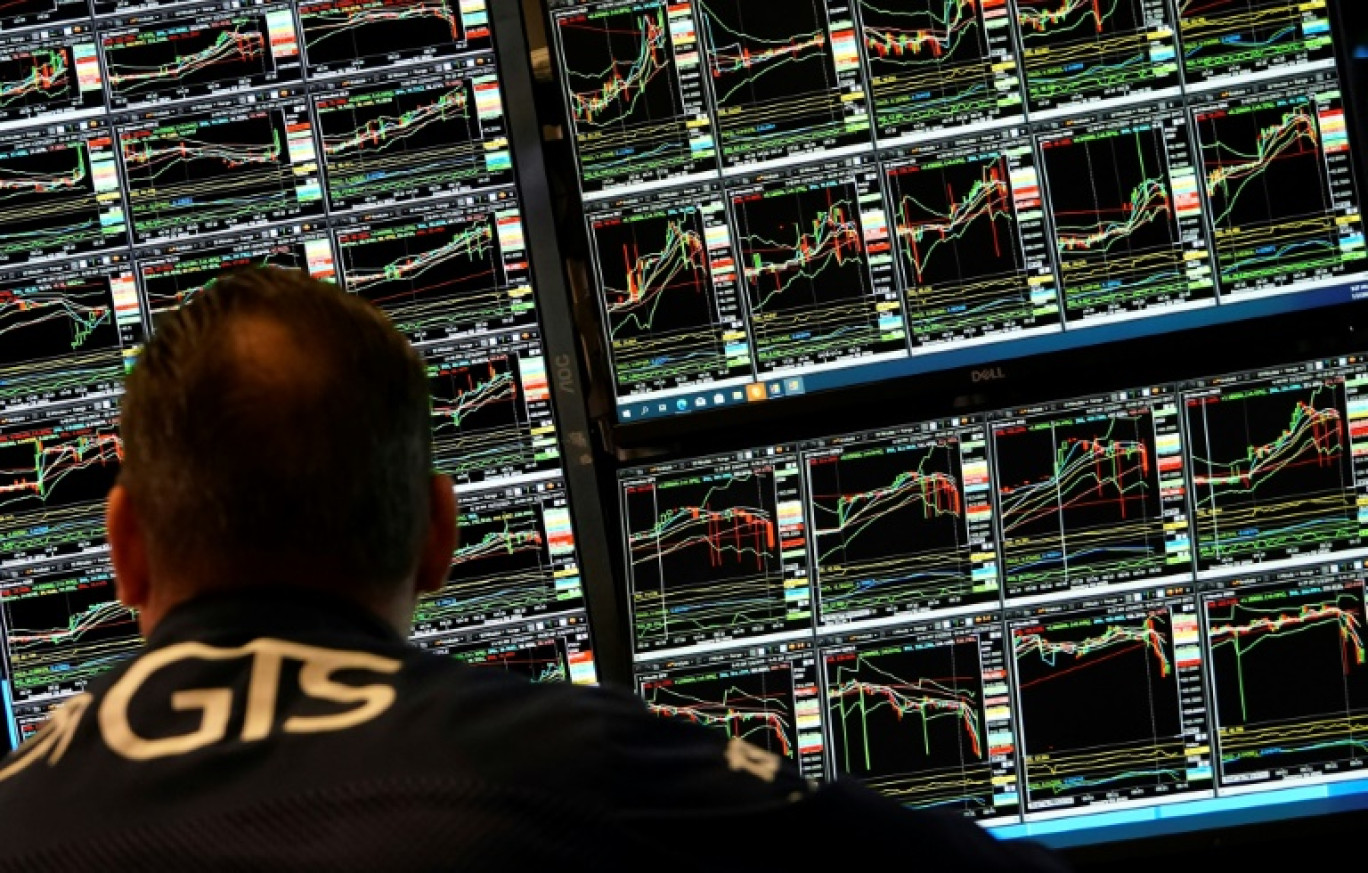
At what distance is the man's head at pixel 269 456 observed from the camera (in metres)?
1.16

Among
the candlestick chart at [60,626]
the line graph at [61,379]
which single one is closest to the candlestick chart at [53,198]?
the line graph at [61,379]

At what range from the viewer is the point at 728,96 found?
2223mm

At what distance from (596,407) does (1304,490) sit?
3.09 feet

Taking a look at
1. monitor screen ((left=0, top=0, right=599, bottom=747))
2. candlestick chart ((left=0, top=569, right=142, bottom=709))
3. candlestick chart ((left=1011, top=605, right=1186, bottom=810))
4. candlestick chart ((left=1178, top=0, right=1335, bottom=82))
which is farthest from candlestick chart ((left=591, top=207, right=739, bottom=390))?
candlestick chart ((left=0, top=569, right=142, bottom=709))

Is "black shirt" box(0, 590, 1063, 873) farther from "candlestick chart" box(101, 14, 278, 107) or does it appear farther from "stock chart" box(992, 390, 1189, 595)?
"candlestick chart" box(101, 14, 278, 107)

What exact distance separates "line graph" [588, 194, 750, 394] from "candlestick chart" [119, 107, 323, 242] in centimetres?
42

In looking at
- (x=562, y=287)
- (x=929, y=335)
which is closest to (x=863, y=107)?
(x=929, y=335)

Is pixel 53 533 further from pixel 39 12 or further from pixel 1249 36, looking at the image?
pixel 1249 36

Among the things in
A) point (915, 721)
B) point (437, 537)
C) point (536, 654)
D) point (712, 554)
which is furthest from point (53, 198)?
point (915, 721)

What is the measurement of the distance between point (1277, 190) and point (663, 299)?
816 mm

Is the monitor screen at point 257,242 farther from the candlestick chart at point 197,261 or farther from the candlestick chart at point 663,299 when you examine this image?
the candlestick chart at point 663,299

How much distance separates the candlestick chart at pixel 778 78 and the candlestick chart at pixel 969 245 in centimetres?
11

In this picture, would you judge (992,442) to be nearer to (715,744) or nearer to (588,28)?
(588,28)

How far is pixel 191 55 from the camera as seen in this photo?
2273 millimetres
